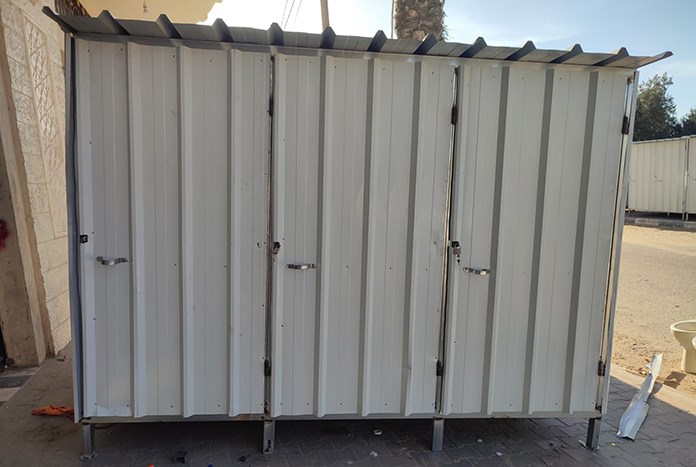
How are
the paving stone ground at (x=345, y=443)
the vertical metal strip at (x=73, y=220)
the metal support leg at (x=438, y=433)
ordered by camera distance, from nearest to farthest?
1. the vertical metal strip at (x=73, y=220)
2. the paving stone ground at (x=345, y=443)
3. the metal support leg at (x=438, y=433)

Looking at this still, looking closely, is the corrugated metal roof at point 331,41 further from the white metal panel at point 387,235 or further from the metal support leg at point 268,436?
the metal support leg at point 268,436

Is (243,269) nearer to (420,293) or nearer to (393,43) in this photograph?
(420,293)

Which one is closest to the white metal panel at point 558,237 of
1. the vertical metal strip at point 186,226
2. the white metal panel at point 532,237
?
the white metal panel at point 532,237

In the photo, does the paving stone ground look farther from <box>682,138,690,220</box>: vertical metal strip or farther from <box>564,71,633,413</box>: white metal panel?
<box>682,138,690,220</box>: vertical metal strip

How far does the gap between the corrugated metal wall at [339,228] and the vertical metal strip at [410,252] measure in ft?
0.05

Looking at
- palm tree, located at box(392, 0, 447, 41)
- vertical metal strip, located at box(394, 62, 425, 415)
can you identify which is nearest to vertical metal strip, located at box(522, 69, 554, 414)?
vertical metal strip, located at box(394, 62, 425, 415)

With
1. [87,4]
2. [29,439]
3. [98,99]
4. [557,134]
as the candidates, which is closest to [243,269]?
[98,99]

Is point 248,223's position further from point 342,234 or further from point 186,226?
point 342,234

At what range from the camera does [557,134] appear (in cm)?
292

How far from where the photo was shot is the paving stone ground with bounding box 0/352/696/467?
9.60ft

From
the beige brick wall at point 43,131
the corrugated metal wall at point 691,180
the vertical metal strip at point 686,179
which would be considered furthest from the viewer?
the vertical metal strip at point 686,179

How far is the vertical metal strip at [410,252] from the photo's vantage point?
9.27ft

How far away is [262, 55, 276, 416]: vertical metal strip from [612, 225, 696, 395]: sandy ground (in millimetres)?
4028

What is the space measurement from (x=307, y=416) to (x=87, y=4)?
6896 mm
